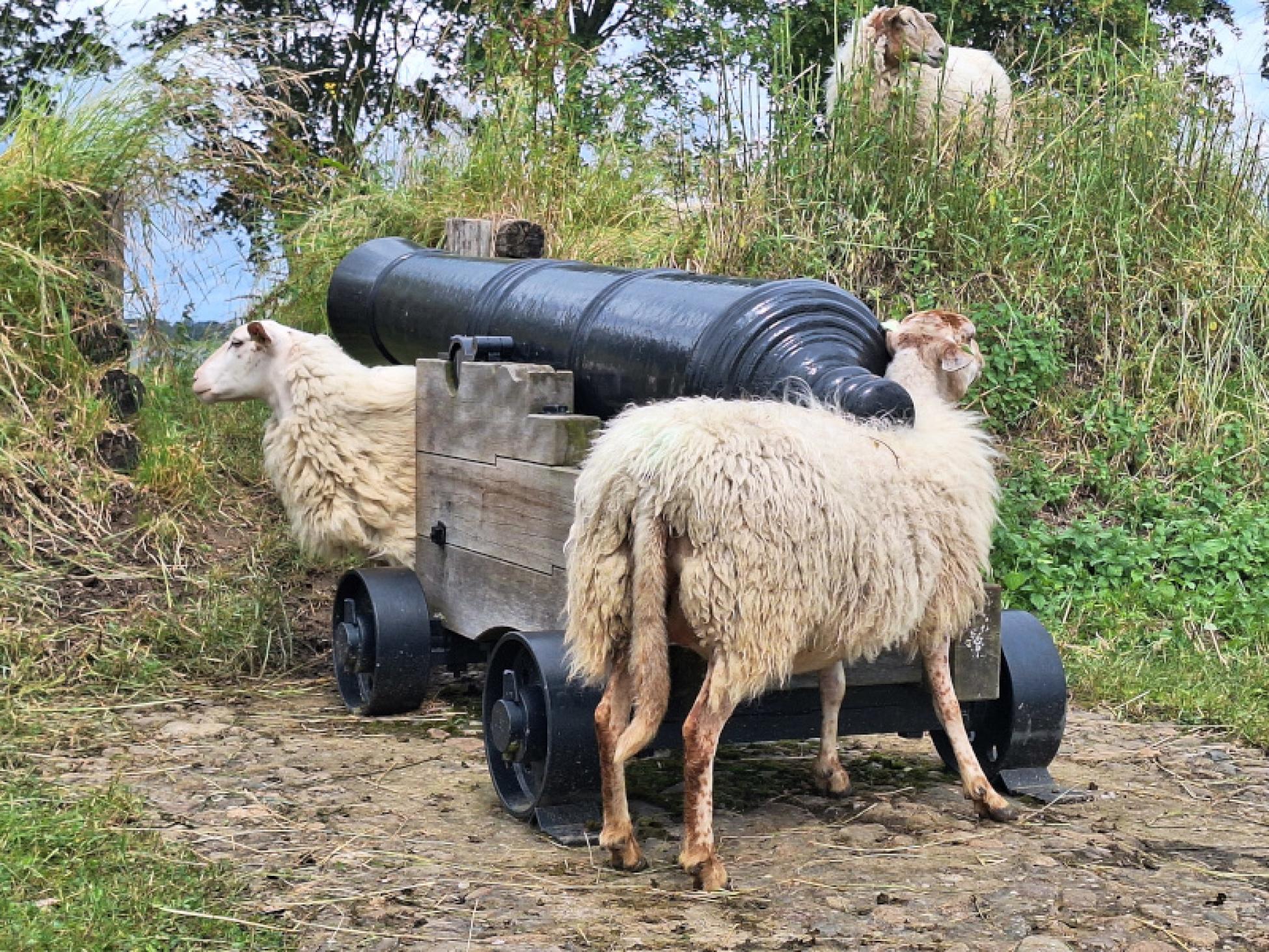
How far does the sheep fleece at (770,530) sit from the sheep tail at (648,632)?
40 millimetres

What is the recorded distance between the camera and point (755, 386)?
3.54 m

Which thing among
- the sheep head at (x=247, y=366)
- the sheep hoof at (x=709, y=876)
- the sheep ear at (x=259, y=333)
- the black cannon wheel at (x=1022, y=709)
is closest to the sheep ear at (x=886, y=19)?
the sheep head at (x=247, y=366)

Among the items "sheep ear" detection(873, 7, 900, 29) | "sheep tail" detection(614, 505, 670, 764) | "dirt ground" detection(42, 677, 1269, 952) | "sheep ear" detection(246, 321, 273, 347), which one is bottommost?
"dirt ground" detection(42, 677, 1269, 952)

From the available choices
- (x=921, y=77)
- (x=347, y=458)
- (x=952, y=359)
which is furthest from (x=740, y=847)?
(x=921, y=77)

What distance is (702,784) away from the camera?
10.2 feet

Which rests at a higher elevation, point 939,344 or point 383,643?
point 939,344

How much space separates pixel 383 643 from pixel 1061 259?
3.99 meters

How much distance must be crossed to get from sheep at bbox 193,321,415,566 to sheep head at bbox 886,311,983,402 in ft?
6.46

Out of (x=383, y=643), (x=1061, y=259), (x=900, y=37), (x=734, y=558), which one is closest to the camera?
(x=734, y=558)

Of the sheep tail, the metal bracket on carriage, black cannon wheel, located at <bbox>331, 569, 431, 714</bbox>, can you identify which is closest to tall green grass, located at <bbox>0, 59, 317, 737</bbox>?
black cannon wheel, located at <bbox>331, 569, 431, 714</bbox>

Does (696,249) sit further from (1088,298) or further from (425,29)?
(425,29)

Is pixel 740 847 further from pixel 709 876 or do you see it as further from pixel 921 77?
pixel 921 77

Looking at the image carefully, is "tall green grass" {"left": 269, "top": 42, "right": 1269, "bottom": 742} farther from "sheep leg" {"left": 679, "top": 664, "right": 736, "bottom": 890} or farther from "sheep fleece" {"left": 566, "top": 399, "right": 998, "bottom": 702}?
"sheep leg" {"left": 679, "top": 664, "right": 736, "bottom": 890}

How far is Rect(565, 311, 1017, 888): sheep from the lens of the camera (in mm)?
3047
